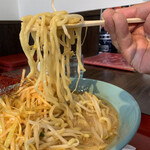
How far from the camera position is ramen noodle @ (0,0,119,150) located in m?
0.53

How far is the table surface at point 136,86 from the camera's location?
625 millimetres

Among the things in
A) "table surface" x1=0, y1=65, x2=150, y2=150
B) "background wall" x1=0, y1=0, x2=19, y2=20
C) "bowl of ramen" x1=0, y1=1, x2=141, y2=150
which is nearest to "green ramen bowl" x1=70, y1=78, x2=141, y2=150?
"bowl of ramen" x1=0, y1=1, x2=141, y2=150

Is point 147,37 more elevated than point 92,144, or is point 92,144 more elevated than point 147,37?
point 147,37

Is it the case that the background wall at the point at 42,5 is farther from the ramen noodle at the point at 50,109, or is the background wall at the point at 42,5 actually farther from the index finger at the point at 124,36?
the ramen noodle at the point at 50,109

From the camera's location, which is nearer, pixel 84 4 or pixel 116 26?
pixel 116 26

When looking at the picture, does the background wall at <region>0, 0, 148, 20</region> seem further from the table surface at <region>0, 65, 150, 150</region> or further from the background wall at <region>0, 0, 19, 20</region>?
the table surface at <region>0, 65, 150, 150</region>

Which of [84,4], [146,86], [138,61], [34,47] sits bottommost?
[146,86]

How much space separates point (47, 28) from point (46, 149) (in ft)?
1.53

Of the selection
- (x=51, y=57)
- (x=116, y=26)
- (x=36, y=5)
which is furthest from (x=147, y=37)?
(x=36, y=5)

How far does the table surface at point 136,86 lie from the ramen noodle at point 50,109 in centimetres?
13

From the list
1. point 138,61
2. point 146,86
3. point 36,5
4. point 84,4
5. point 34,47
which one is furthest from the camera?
point 36,5

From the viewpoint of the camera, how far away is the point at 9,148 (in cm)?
49

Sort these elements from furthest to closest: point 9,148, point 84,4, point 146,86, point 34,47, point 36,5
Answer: point 36,5 < point 84,4 < point 146,86 < point 34,47 < point 9,148

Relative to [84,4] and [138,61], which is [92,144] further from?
[84,4]
